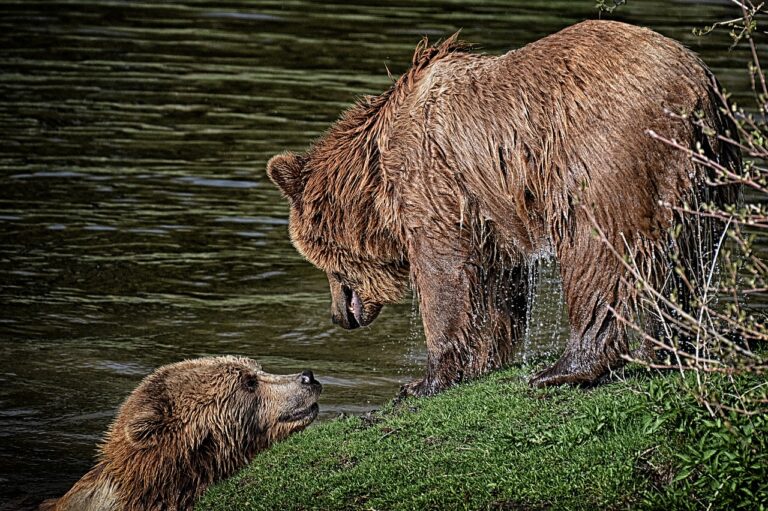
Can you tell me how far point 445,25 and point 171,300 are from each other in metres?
11.3

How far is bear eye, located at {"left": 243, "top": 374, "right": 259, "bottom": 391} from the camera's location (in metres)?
7.79

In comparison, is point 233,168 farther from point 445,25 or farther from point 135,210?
point 445,25

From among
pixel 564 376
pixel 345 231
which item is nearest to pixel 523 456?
pixel 564 376

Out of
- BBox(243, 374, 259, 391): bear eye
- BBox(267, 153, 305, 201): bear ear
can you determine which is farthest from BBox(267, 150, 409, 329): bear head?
BBox(243, 374, 259, 391): bear eye

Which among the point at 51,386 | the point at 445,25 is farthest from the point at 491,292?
the point at 445,25

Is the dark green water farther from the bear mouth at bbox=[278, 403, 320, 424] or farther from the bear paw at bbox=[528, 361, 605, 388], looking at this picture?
the bear paw at bbox=[528, 361, 605, 388]

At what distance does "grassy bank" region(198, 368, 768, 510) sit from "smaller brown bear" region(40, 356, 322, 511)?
0.55 ft

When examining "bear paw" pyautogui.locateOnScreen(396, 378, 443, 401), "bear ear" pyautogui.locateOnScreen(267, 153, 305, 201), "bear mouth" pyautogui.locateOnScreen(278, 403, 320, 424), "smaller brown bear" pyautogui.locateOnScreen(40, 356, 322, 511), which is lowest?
"bear paw" pyautogui.locateOnScreen(396, 378, 443, 401)

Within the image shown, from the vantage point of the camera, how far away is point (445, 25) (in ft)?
72.5

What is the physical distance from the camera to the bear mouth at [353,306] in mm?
9172

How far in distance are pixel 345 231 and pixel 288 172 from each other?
2.11 ft

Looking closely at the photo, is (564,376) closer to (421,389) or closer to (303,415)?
(421,389)

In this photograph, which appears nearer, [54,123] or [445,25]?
[54,123]

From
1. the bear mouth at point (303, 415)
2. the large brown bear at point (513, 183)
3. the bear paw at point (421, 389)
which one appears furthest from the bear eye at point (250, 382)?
the large brown bear at point (513, 183)
